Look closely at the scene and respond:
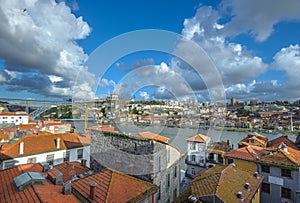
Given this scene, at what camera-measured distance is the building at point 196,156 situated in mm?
11172

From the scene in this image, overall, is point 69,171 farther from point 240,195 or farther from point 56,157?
point 240,195

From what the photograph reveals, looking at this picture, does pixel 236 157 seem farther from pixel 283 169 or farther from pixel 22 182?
pixel 22 182

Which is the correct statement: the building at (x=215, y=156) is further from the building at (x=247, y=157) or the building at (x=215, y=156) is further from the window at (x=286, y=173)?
the window at (x=286, y=173)

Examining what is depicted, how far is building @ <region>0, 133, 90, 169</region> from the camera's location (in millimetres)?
7133

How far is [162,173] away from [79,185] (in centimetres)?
267

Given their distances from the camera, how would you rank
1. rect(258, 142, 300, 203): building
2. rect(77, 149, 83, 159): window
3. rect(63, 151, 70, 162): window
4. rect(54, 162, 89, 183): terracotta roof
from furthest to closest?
rect(77, 149, 83, 159): window
rect(63, 151, 70, 162): window
rect(258, 142, 300, 203): building
rect(54, 162, 89, 183): terracotta roof

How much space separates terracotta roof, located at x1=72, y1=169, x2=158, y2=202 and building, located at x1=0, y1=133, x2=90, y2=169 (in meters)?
5.28

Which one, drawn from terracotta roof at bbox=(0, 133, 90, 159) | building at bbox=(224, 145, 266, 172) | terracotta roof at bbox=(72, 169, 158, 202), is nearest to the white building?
terracotta roof at bbox=(0, 133, 90, 159)

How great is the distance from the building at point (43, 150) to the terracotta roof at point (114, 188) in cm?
528

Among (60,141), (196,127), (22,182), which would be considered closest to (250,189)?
(22,182)

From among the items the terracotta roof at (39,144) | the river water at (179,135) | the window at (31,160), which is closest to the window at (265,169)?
the river water at (179,135)

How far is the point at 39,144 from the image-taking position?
27.1 ft

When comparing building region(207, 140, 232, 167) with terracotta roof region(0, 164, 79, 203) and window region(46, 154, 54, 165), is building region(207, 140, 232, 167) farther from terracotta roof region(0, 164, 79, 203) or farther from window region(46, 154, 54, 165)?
terracotta roof region(0, 164, 79, 203)

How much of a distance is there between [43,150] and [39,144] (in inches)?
21.2
